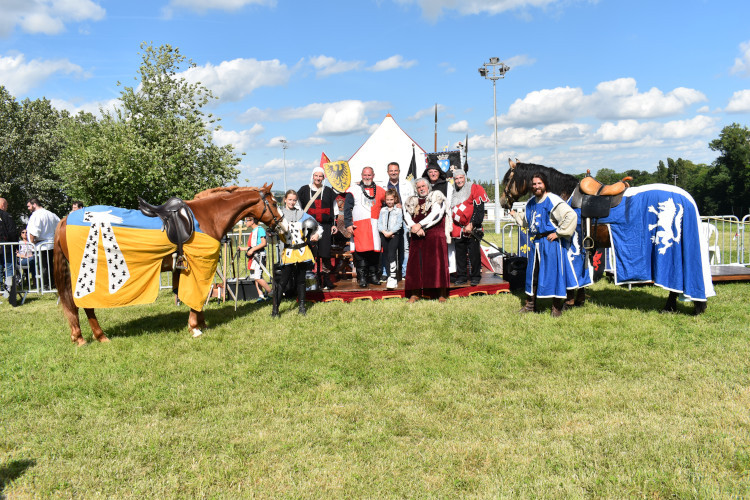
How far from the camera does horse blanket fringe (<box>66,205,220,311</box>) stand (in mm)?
5289

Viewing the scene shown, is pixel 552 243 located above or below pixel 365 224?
below

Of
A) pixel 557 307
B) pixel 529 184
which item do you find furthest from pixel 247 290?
pixel 557 307

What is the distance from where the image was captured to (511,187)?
22.4ft

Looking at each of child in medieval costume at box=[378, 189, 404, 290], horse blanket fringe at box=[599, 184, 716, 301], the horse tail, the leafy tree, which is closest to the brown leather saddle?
horse blanket fringe at box=[599, 184, 716, 301]

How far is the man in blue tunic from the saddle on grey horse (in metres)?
4.16

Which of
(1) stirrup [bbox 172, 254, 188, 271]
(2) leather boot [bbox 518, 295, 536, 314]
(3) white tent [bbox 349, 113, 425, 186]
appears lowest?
(2) leather boot [bbox 518, 295, 536, 314]

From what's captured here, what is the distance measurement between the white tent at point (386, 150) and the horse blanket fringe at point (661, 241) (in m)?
4.62

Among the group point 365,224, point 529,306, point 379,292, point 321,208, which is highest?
point 321,208

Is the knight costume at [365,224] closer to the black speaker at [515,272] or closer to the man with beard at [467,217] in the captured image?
the man with beard at [467,217]

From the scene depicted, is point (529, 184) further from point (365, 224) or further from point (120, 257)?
point (120, 257)

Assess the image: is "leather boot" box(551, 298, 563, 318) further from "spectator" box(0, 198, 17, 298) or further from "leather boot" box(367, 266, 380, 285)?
"spectator" box(0, 198, 17, 298)

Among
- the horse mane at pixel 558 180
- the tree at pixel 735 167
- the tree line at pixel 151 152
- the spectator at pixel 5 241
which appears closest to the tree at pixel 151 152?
the tree line at pixel 151 152

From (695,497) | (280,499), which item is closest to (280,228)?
(280,499)

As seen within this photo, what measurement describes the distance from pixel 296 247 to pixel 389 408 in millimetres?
3232
